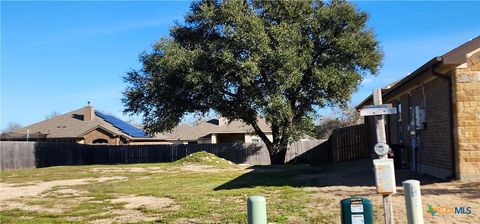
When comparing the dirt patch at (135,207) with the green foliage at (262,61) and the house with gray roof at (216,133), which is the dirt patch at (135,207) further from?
the house with gray roof at (216,133)

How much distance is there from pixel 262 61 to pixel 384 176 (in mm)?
19914

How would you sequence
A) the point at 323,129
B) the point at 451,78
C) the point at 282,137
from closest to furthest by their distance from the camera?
the point at 451,78 < the point at 282,137 < the point at 323,129

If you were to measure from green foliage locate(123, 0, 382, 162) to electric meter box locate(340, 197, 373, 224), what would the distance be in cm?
1916

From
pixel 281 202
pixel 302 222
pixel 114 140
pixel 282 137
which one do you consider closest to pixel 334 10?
pixel 282 137

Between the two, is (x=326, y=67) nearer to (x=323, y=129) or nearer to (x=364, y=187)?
(x=364, y=187)

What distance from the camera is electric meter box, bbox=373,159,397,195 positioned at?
678 centimetres

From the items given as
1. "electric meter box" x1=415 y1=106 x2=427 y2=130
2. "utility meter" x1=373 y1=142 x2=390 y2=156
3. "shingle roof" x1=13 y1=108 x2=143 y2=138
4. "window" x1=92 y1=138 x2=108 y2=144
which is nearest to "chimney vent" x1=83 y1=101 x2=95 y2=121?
"shingle roof" x1=13 y1=108 x2=143 y2=138

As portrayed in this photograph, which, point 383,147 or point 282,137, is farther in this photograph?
point 282,137

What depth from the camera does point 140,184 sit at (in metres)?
17.4

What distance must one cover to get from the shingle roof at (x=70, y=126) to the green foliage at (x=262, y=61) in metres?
18.2

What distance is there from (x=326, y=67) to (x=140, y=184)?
555 inches

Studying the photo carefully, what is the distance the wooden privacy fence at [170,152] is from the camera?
28.2m

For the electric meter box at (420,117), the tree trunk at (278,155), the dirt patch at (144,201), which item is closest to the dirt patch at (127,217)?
the dirt patch at (144,201)

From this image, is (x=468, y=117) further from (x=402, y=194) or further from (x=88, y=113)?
(x=88, y=113)
